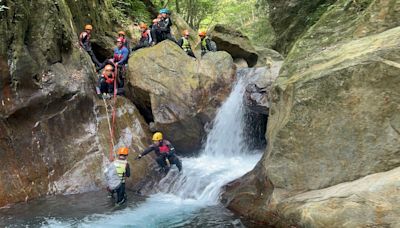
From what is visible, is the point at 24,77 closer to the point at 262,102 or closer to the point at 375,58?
the point at 262,102

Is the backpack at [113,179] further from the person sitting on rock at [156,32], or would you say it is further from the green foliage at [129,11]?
the green foliage at [129,11]

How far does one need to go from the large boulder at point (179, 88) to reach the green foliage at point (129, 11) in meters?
6.29

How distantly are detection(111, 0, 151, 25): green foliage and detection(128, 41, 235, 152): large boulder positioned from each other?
20.6 feet

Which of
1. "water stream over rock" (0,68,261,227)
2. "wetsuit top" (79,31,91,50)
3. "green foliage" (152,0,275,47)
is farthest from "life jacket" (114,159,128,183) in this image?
"green foliage" (152,0,275,47)

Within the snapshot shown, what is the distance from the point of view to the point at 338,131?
24.5ft

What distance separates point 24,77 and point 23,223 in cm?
404

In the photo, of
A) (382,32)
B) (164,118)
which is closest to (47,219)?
(164,118)

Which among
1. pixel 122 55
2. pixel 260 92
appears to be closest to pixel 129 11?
pixel 122 55

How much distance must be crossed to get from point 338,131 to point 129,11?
16.5 meters

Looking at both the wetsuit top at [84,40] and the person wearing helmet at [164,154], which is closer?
the person wearing helmet at [164,154]

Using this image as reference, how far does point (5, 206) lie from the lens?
10.3m

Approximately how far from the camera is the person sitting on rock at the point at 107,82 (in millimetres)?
13421

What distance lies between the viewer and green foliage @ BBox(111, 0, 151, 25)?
19.9m

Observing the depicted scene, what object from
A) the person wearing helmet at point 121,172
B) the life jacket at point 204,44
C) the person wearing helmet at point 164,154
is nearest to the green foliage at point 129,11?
the life jacket at point 204,44
